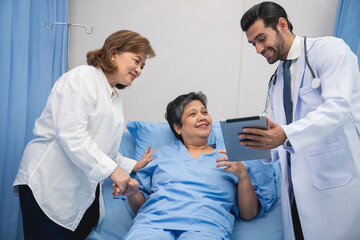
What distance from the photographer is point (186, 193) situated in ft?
4.68

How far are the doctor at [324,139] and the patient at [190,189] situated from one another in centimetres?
28

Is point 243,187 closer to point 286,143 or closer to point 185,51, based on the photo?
point 286,143

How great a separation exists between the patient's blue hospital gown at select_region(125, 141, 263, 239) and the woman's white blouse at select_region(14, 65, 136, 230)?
0.29 metres

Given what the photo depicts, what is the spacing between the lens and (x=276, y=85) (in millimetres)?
1453

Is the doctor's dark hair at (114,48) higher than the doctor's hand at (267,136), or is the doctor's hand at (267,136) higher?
the doctor's dark hair at (114,48)

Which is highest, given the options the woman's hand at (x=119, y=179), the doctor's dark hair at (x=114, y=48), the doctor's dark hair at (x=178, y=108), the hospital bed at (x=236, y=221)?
the doctor's dark hair at (x=114, y=48)

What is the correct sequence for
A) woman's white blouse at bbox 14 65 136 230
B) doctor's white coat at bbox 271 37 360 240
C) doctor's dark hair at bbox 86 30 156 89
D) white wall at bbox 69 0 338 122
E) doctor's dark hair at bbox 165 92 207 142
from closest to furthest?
doctor's white coat at bbox 271 37 360 240 → woman's white blouse at bbox 14 65 136 230 → doctor's dark hair at bbox 86 30 156 89 → doctor's dark hair at bbox 165 92 207 142 → white wall at bbox 69 0 338 122

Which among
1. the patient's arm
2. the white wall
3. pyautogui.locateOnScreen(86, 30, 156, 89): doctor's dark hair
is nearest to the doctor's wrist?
the patient's arm

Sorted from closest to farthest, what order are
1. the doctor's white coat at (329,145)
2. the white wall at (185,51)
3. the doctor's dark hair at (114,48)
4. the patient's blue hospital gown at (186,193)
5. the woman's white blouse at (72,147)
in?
the doctor's white coat at (329,145) → the woman's white blouse at (72,147) → the patient's blue hospital gown at (186,193) → the doctor's dark hair at (114,48) → the white wall at (185,51)

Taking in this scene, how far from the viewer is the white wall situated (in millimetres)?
2402

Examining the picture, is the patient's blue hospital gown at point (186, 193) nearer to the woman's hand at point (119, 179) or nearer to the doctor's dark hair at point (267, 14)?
the woman's hand at point (119, 179)

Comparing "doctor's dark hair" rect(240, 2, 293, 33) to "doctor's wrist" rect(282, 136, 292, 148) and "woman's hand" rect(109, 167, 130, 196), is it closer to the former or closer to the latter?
"doctor's wrist" rect(282, 136, 292, 148)

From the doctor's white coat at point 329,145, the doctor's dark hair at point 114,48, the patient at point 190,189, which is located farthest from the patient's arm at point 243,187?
the doctor's dark hair at point 114,48

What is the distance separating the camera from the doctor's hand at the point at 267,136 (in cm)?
110
